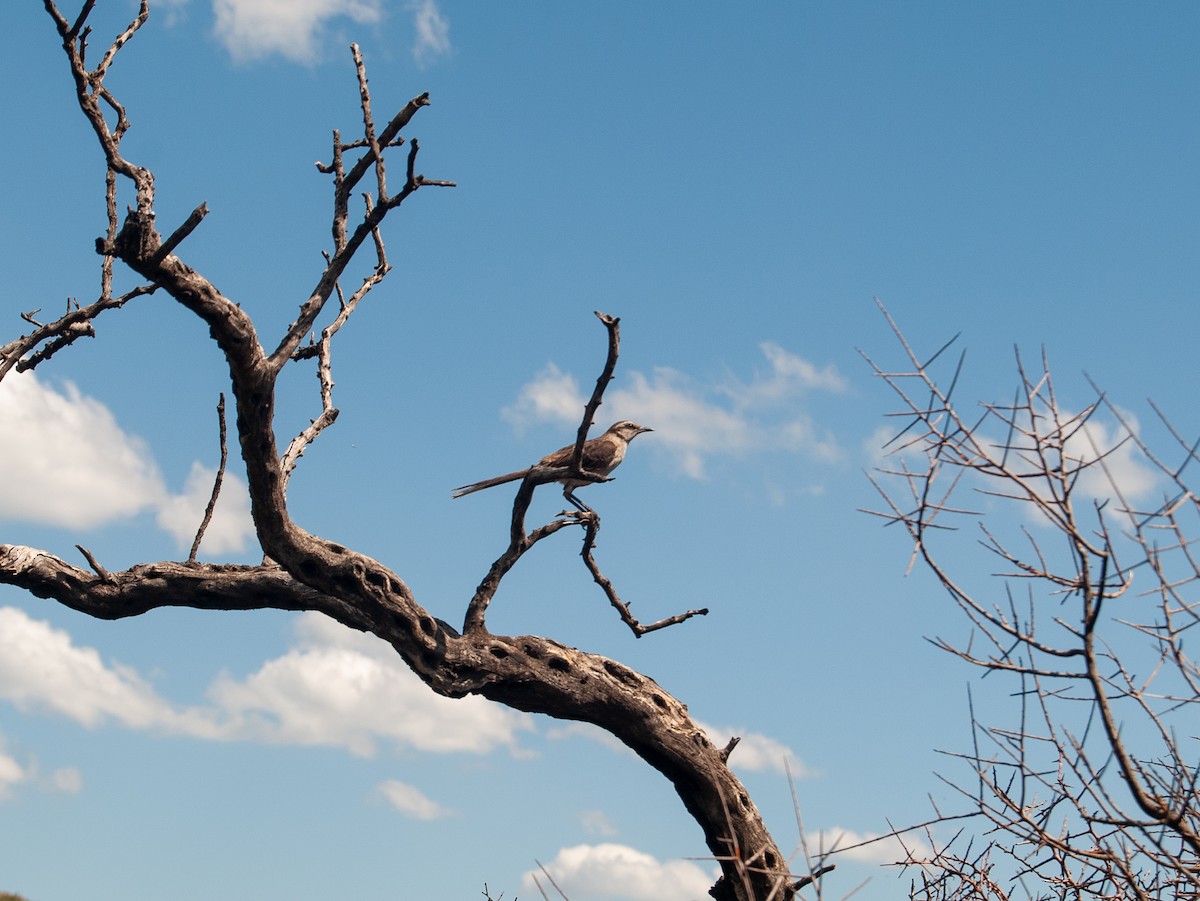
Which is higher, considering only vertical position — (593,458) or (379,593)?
(593,458)

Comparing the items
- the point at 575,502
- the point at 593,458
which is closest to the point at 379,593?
the point at 575,502

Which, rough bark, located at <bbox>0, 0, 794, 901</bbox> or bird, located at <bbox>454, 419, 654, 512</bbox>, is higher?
bird, located at <bbox>454, 419, 654, 512</bbox>

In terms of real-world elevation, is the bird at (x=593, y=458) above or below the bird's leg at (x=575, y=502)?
above

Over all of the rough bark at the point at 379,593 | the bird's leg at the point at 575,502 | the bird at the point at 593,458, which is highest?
the bird at the point at 593,458

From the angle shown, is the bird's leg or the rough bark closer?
the rough bark

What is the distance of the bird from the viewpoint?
759 cm

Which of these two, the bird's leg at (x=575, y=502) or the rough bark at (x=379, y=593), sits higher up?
the bird's leg at (x=575, y=502)

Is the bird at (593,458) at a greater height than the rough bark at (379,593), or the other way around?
the bird at (593,458)

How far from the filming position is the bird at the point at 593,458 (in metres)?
7.59

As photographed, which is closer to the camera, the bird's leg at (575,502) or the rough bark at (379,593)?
the rough bark at (379,593)

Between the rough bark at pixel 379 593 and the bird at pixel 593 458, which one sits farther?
the bird at pixel 593 458

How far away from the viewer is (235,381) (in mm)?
5926

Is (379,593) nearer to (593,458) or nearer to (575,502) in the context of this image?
(575,502)

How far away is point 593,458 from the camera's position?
358 inches
